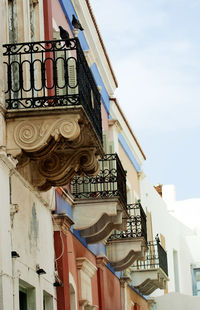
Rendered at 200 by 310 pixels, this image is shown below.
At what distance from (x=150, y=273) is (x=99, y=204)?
875 centimetres

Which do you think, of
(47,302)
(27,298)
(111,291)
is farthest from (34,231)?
(111,291)

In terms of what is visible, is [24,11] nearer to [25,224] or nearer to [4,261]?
[25,224]

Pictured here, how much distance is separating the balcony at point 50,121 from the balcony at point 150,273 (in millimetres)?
12880

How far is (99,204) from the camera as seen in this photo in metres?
17.6

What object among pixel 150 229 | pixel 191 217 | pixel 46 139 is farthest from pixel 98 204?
pixel 191 217

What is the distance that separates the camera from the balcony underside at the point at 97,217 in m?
17.3

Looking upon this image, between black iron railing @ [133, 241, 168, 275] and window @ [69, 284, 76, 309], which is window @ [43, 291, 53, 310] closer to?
window @ [69, 284, 76, 309]

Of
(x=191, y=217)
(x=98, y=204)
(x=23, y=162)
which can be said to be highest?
(x=191, y=217)

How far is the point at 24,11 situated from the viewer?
13.3 metres

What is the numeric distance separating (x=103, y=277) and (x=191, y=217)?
919 inches

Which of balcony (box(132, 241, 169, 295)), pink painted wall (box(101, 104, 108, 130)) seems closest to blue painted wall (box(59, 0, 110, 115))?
Result: pink painted wall (box(101, 104, 108, 130))

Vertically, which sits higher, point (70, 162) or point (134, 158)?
point (134, 158)

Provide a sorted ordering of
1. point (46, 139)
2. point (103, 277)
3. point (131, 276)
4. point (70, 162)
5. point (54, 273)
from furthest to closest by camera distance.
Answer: point (131, 276)
point (103, 277)
point (54, 273)
point (70, 162)
point (46, 139)

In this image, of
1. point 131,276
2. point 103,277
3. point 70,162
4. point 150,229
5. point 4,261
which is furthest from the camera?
point 150,229
